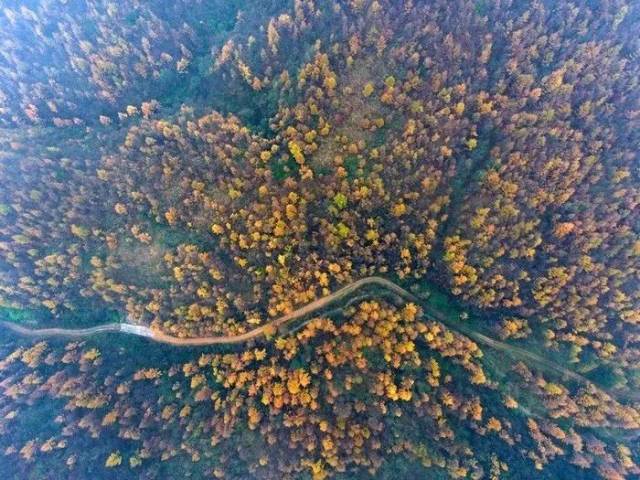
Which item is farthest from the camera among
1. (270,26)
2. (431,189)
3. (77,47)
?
(77,47)

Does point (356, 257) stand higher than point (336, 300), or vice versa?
point (356, 257)

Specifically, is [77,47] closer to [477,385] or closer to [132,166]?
[132,166]

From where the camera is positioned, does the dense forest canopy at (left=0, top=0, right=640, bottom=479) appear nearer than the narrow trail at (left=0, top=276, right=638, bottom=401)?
Yes

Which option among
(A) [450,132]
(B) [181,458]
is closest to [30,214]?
(B) [181,458]

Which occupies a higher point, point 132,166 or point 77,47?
point 77,47

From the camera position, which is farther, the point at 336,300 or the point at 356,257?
the point at 336,300

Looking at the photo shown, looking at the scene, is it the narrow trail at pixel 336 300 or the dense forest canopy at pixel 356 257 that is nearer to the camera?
the dense forest canopy at pixel 356 257

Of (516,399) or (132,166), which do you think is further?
(132,166)

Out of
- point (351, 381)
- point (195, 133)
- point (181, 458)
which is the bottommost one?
point (181, 458)
